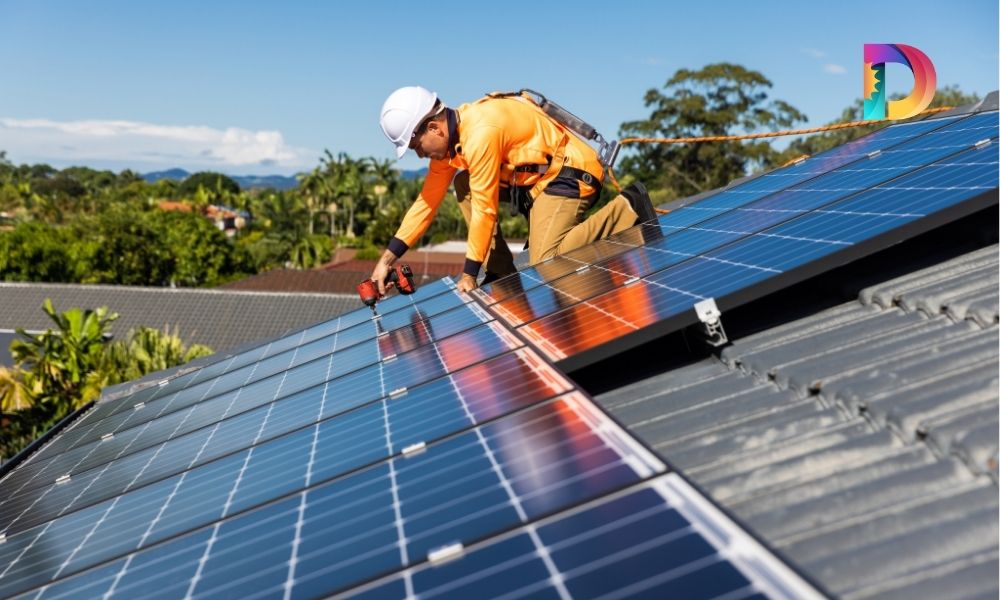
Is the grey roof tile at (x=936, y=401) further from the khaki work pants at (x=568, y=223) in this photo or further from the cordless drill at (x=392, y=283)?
the cordless drill at (x=392, y=283)

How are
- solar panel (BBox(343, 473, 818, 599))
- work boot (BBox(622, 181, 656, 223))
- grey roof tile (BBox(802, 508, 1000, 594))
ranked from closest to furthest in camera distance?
1. solar panel (BBox(343, 473, 818, 599))
2. grey roof tile (BBox(802, 508, 1000, 594))
3. work boot (BBox(622, 181, 656, 223))

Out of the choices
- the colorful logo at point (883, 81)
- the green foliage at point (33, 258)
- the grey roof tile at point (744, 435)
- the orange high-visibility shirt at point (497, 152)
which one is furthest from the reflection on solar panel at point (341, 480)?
the green foliage at point (33, 258)

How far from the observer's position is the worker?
23.6 ft

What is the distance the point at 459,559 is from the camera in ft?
9.14

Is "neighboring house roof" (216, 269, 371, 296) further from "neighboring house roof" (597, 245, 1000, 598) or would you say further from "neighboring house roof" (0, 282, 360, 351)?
"neighboring house roof" (597, 245, 1000, 598)

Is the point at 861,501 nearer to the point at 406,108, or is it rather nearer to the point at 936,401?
the point at 936,401

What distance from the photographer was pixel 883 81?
28.7ft

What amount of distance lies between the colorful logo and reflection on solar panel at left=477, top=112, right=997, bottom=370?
0.34 meters

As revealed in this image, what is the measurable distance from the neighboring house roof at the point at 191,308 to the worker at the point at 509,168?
30911 millimetres

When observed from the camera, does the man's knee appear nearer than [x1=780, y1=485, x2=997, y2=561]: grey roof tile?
No

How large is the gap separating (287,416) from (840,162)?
511cm

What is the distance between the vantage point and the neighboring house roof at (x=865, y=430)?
8.91 ft

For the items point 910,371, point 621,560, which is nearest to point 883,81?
point 910,371

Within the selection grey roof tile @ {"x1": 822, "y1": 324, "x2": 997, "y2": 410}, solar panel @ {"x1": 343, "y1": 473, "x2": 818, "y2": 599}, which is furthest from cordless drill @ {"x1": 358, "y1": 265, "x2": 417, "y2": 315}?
solar panel @ {"x1": 343, "y1": 473, "x2": 818, "y2": 599}
